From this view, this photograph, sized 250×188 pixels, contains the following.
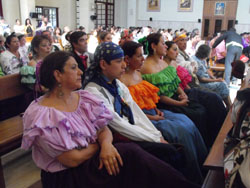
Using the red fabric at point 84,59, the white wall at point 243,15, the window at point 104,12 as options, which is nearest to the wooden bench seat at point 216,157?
the red fabric at point 84,59

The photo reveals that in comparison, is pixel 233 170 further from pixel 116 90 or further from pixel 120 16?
pixel 120 16

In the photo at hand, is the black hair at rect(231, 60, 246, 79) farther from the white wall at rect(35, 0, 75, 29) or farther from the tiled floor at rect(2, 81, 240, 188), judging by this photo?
the white wall at rect(35, 0, 75, 29)

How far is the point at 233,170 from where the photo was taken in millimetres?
1330

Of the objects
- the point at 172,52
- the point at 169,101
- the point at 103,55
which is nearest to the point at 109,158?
the point at 103,55

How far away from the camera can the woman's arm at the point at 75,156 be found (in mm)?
1518

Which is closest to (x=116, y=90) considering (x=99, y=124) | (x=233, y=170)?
(x=99, y=124)

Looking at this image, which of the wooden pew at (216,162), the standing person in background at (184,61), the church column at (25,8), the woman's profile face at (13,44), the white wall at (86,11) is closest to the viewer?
the wooden pew at (216,162)

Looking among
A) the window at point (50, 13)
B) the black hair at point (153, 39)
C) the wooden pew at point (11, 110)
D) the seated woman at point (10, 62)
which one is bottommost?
the wooden pew at point (11, 110)

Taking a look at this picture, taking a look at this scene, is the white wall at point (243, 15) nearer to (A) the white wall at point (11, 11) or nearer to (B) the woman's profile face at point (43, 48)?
(A) the white wall at point (11, 11)

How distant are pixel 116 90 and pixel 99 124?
19.4 inches

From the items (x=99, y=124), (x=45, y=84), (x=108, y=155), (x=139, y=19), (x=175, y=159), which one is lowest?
(x=175, y=159)

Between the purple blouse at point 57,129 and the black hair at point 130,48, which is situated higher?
the black hair at point 130,48

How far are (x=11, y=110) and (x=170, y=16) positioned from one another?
16452mm

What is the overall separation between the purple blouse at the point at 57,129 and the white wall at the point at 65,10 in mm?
15158
